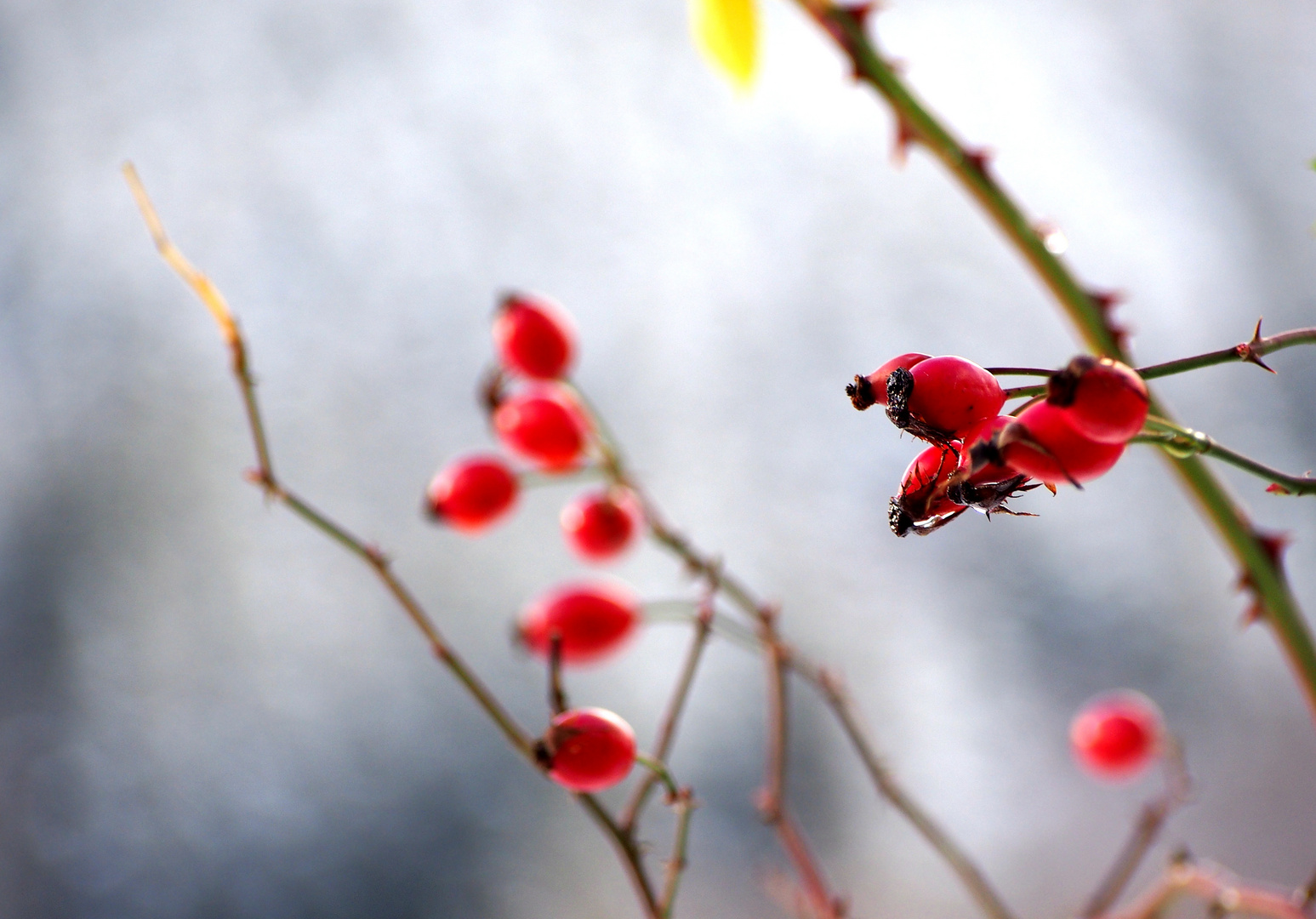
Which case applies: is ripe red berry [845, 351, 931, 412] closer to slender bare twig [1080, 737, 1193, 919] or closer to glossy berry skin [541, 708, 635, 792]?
glossy berry skin [541, 708, 635, 792]

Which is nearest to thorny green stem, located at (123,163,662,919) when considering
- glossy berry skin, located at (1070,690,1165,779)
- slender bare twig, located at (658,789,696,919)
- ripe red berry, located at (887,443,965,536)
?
slender bare twig, located at (658,789,696,919)

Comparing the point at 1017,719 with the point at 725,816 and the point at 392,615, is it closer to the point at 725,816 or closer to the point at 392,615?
the point at 725,816

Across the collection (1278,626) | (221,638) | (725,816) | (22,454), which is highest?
(22,454)

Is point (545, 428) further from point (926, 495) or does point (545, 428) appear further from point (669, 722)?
point (926, 495)

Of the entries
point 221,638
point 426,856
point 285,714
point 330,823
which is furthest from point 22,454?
point 426,856

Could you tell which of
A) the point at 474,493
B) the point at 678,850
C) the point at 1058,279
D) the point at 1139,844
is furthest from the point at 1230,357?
the point at 474,493

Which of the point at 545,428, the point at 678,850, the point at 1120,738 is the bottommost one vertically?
the point at 678,850
